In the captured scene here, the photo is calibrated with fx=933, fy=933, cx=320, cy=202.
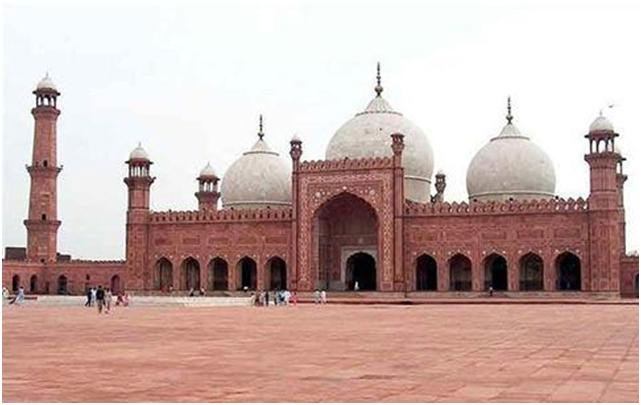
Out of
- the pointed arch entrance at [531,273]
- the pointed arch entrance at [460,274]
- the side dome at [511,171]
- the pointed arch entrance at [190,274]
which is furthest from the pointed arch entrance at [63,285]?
the pointed arch entrance at [531,273]

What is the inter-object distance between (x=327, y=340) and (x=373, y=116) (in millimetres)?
22014

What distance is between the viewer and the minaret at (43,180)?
3188 centimetres

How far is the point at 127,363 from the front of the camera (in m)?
6.34

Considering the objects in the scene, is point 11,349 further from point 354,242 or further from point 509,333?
point 354,242

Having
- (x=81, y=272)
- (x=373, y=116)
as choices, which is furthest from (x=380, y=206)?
(x=81, y=272)

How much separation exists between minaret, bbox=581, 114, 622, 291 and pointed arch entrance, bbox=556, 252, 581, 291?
1037 millimetres

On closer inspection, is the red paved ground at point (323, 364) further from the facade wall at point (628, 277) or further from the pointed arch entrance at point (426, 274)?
the pointed arch entrance at point (426, 274)

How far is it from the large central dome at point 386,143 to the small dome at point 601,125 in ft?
19.4

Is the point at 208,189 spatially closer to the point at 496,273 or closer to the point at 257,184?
the point at 257,184

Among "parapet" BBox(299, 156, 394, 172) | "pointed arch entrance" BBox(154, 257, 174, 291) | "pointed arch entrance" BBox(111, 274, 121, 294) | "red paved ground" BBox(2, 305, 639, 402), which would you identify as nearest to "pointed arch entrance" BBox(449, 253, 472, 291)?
"parapet" BBox(299, 156, 394, 172)

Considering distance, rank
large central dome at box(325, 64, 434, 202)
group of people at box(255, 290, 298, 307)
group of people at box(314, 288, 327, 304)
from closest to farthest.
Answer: group of people at box(255, 290, 298, 307) < group of people at box(314, 288, 327, 304) < large central dome at box(325, 64, 434, 202)

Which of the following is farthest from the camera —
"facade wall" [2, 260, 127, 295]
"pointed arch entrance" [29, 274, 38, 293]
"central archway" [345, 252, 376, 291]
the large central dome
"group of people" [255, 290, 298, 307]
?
"facade wall" [2, 260, 127, 295]

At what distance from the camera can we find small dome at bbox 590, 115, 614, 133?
2577 cm

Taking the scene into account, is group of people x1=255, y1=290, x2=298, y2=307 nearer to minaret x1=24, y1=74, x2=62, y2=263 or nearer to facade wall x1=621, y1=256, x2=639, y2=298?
facade wall x1=621, y1=256, x2=639, y2=298
